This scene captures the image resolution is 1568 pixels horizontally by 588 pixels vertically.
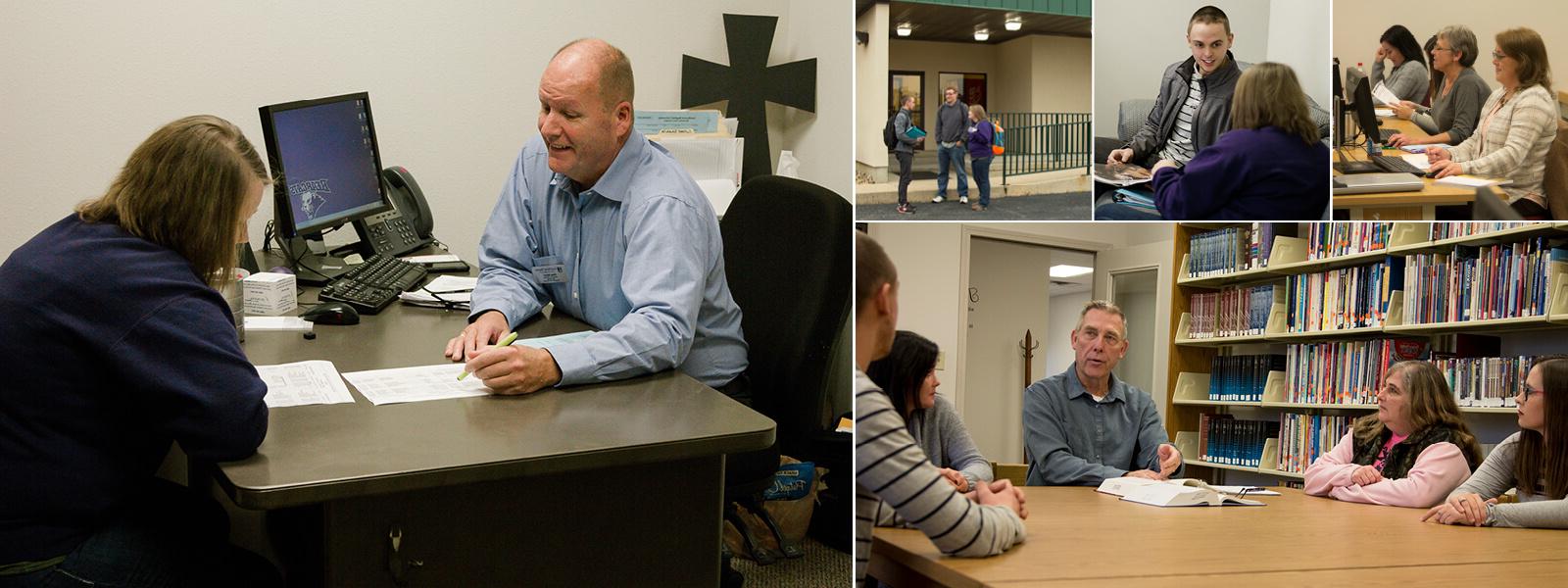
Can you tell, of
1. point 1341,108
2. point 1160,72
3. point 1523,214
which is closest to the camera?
point 1160,72

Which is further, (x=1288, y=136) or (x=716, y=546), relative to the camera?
(x=716, y=546)

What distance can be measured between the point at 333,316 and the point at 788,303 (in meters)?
0.89

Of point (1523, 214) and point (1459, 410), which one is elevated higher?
point (1523, 214)

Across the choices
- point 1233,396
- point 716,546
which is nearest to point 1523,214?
point 1233,396

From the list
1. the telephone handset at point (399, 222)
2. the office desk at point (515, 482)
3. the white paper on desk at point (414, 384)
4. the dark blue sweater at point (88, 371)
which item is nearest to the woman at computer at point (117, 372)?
the dark blue sweater at point (88, 371)

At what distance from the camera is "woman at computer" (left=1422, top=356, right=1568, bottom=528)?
117 centimetres

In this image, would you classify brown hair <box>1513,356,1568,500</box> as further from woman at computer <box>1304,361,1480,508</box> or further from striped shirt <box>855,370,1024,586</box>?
striped shirt <box>855,370,1024,586</box>

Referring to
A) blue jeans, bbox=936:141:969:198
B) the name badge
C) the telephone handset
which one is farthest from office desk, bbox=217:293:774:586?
the telephone handset

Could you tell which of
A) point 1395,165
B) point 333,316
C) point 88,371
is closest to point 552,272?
point 333,316

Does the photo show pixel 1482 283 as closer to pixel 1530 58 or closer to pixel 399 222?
pixel 1530 58

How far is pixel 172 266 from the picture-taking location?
130cm

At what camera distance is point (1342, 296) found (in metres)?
1.20

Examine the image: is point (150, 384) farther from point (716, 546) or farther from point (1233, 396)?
point (1233, 396)

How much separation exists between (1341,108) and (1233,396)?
34cm
